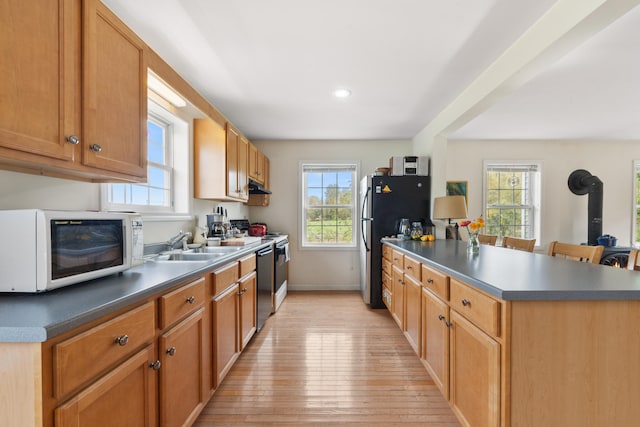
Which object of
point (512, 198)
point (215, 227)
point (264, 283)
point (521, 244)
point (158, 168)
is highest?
point (158, 168)

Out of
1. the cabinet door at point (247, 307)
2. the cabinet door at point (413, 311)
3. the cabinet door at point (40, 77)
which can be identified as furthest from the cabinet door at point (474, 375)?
the cabinet door at point (40, 77)

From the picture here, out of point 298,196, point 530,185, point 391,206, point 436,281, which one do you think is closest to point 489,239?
point 391,206

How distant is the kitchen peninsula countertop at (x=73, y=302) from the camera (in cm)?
77

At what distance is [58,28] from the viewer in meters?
1.11

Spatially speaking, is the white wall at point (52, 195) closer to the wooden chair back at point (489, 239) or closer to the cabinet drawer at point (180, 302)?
the cabinet drawer at point (180, 302)

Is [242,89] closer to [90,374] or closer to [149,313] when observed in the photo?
[149,313]

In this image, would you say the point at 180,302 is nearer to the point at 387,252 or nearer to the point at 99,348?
the point at 99,348

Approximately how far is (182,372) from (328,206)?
358 centimetres

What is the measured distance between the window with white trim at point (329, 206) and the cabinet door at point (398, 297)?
5.66ft

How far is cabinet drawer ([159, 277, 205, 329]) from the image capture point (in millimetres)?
1312

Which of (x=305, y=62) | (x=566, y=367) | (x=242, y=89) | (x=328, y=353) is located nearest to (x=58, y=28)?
(x=305, y=62)

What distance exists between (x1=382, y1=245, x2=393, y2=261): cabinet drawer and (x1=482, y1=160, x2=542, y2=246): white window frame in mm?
2183

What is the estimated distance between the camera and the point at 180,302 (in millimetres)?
1443

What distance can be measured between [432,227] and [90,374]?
3601 mm
